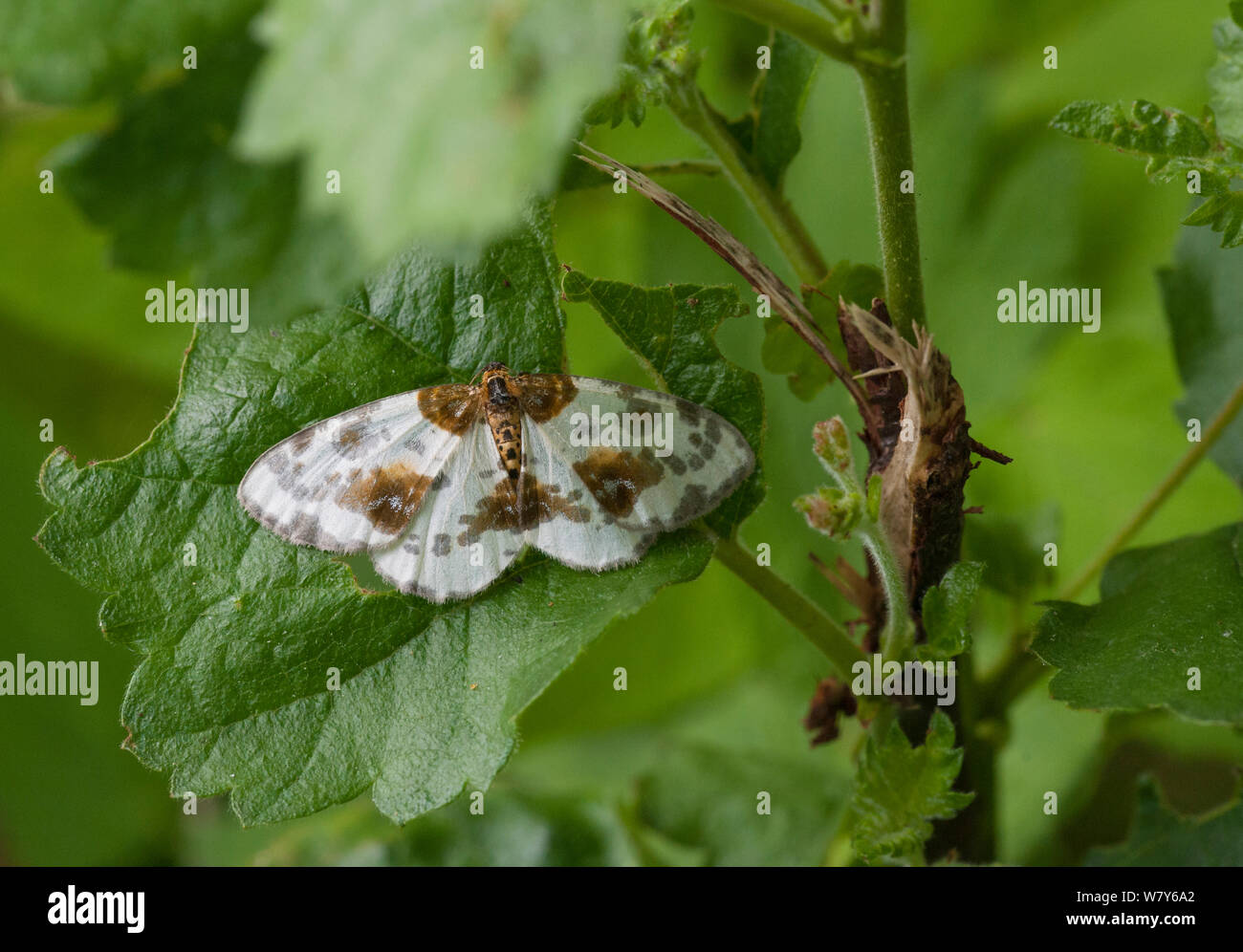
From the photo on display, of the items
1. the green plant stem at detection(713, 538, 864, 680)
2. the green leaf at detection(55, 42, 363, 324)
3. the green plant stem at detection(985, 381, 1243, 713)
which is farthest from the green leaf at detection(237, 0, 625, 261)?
the green plant stem at detection(985, 381, 1243, 713)

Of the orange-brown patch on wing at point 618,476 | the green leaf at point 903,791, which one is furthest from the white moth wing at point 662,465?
the green leaf at point 903,791

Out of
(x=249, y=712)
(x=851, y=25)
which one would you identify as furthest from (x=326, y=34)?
(x=249, y=712)

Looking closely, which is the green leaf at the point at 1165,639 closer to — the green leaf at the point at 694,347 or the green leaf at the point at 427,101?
the green leaf at the point at 694,347

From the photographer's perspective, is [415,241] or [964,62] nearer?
[415,241]

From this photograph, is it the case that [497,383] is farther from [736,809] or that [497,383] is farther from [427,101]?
[736,809]

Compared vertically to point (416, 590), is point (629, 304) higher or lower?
higher
